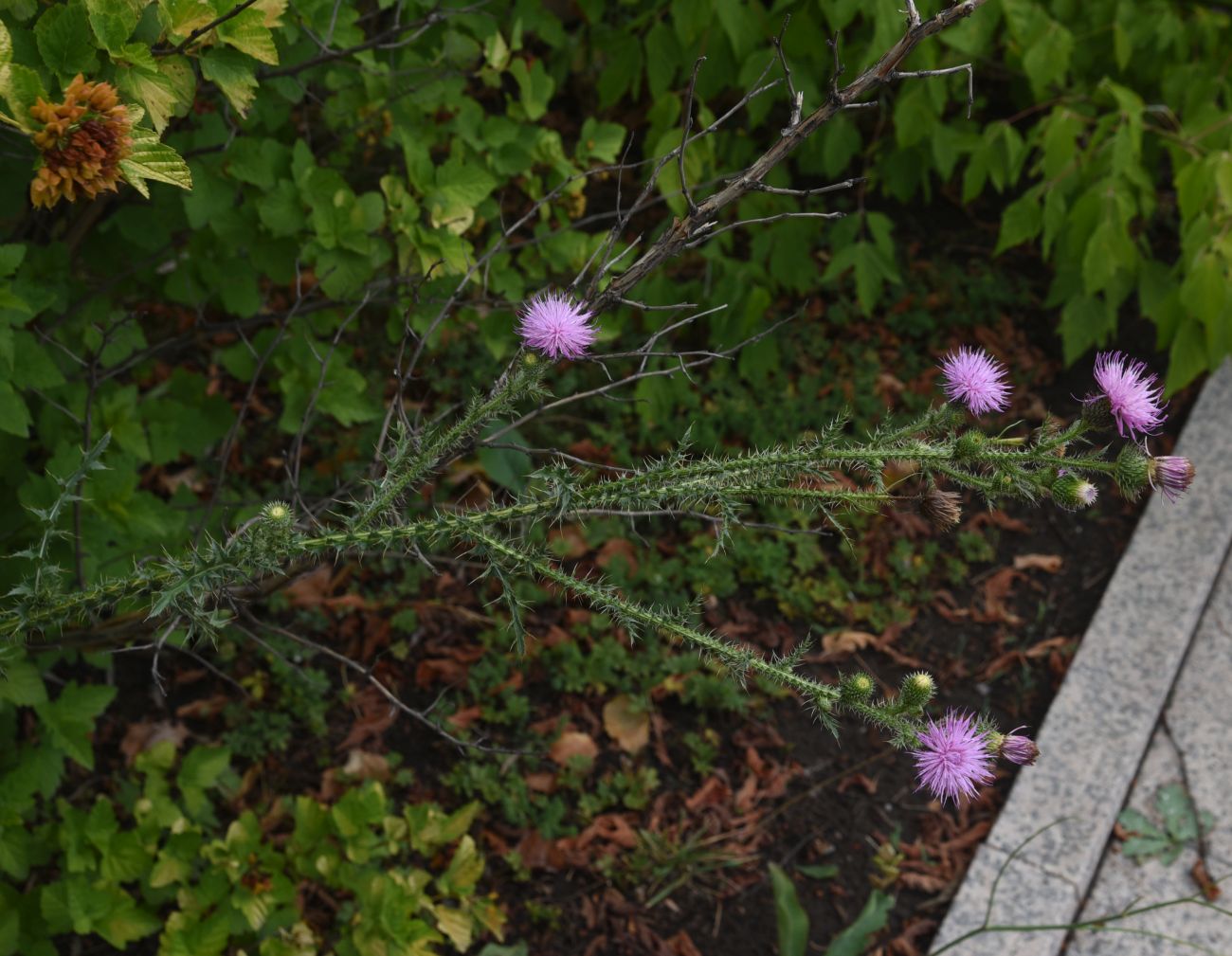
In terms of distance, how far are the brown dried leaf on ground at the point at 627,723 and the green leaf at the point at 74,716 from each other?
55.3 inches

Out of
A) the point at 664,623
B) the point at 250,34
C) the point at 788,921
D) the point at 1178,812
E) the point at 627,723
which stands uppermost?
the point at 250,34

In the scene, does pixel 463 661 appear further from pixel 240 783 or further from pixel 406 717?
pixel 240 783

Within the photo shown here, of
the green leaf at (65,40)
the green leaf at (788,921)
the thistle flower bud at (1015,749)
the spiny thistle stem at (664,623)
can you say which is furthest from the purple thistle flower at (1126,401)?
the green leaf at (788,921)

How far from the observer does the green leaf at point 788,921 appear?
2666 mm

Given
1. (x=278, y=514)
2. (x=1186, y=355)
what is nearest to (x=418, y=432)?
A: (x=278, y=514)

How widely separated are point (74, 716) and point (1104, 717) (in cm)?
273

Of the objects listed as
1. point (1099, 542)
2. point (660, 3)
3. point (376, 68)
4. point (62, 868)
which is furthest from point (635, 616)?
point (1099, 542)

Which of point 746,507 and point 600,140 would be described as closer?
point 746,507

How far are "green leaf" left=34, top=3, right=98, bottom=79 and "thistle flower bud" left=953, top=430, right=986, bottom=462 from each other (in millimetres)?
1251

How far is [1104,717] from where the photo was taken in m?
3.44

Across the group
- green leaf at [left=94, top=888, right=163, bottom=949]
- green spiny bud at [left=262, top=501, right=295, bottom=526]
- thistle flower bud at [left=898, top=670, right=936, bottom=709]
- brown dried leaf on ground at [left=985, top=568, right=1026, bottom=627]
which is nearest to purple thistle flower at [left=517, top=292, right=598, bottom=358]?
green spiny bud at [left=262, top=501, right=295, bottom=526]

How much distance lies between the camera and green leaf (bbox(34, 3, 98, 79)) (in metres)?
1.57

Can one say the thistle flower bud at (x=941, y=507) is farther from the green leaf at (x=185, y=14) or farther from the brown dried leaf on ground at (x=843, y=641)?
the brown dried leaf on ground at (x=843, y=641)

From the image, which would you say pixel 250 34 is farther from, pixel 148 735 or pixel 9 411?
pixel 148 735
